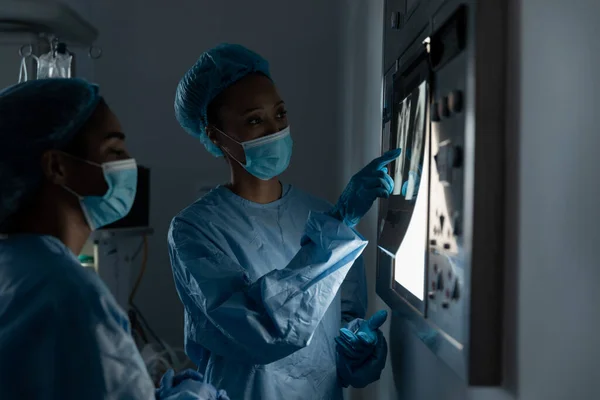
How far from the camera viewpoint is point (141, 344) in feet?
9.66

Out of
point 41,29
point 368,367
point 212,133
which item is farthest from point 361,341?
point 41,29

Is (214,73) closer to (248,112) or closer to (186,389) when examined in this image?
(248,112)

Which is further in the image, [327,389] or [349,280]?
[349,280]

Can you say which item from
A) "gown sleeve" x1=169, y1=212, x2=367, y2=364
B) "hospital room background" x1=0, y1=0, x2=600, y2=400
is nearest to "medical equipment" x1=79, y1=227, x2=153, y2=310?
"hospital room background" x1=0, y1=0, x2=600, y2=400

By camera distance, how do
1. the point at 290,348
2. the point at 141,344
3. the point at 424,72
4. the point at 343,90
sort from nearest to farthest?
the point at 424,72 < the point at 290,348 < the point at 343,90 < the point at 141,344

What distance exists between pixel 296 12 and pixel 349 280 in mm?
1938

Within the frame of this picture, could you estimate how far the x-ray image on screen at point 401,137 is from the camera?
105 cm

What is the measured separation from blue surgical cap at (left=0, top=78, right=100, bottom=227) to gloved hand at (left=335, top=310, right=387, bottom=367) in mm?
744

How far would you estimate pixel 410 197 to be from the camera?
101 centimetres

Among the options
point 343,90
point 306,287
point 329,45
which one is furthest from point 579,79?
point 329,45

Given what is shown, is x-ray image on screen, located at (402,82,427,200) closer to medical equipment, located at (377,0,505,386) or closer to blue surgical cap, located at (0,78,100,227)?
medical equipment, located at (377,0,505,386)

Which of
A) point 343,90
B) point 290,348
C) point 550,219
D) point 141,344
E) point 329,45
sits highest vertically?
point 329,45

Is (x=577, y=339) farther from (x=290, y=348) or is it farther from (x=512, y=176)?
(x=290, y=348)

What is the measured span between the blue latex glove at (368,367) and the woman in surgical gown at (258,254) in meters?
0.04
